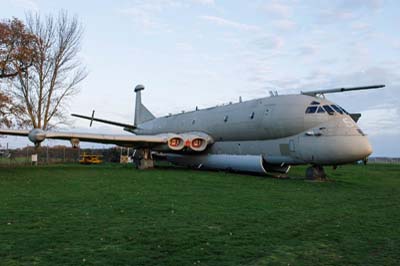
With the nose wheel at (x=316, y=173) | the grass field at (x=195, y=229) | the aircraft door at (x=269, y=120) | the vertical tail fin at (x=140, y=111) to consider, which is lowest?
the grass field at (x=195, y=229)

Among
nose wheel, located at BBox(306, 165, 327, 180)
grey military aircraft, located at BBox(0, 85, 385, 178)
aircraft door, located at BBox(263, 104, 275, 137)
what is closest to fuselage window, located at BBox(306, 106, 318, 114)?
grey military aircraft, located at BBox(0, 85, 385, 178)

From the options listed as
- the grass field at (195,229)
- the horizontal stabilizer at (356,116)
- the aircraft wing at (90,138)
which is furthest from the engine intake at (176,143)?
the grass field at (195,229)

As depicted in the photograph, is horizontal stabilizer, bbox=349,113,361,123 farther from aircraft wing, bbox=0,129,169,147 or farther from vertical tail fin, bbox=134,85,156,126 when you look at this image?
vertical tail fin, bbox=134,85,156,126

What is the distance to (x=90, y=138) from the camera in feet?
70.2

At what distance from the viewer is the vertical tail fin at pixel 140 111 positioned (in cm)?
3481

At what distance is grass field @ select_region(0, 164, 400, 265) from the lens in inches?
188

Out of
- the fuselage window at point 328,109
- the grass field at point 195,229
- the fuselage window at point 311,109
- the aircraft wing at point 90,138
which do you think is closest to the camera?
the grass field at point 195,229

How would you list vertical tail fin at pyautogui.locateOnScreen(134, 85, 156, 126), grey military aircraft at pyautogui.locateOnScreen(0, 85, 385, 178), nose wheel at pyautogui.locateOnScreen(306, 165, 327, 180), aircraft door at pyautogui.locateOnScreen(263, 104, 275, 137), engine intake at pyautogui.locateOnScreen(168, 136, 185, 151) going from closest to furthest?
grey military aircraft at pyautogui.locateOnScreen(0, 85, 385, 178) → nose wheel at pyautogui.locateOnScreen(306, 165, 327, 180) → aircraft door at pyautogui.locateOnScreen(263, 104, 275, 137) → engine intake at pyautogui.locateOnScreen(168, 136, 185, 151) → vertical tail fin at pyautogui.locateOnScreen(134, 85, 156, 126)

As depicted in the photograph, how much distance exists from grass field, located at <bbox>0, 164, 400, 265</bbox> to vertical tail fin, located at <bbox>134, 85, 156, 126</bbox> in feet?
79.2

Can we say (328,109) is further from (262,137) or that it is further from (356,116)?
(262,137)

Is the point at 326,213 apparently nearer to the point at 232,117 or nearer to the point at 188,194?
the point at 188,194

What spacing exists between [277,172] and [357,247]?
13.9m

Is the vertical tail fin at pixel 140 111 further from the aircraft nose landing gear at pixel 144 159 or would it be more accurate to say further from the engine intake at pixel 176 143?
the engine intake at pixel 176 143

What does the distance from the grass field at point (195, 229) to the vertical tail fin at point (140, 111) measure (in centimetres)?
2415
